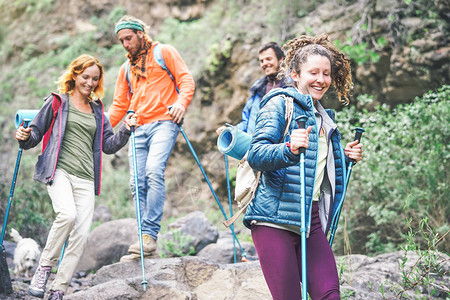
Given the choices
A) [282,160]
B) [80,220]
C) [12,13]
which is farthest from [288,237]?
[12,13]

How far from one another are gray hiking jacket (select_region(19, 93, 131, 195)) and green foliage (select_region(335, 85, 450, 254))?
326cm

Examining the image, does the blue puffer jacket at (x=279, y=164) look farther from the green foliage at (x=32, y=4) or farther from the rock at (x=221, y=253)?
the green foliage at (x=32, y=4)

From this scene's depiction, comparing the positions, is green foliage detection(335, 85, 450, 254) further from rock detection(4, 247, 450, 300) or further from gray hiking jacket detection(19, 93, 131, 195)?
gray hiking jacket detection(19, 93, 131, 195)

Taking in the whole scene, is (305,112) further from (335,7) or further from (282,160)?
(335,7)

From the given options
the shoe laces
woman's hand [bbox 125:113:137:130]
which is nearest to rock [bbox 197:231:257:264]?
woman's hand [bbox 125:113:137:130]

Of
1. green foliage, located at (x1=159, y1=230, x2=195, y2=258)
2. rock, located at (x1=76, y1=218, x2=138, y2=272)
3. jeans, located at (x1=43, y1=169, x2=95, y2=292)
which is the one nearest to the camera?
jeans, located at (x1=43, y1=169, x2=95, y2=292)

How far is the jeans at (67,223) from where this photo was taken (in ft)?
13.1

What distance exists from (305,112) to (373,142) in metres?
4.59

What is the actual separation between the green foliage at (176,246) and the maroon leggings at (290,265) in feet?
14.8

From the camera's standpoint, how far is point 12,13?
60.1 feet

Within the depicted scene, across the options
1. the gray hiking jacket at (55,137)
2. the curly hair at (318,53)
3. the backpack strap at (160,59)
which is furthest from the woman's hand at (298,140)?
the backpack strap at (160,59)

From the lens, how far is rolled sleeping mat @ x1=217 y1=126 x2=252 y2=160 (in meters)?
2.84

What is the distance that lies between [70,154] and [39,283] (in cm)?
113

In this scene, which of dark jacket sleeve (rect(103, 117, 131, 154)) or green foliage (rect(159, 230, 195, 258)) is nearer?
dark jacket sleeve (rect(103, 117, 131, 154))
